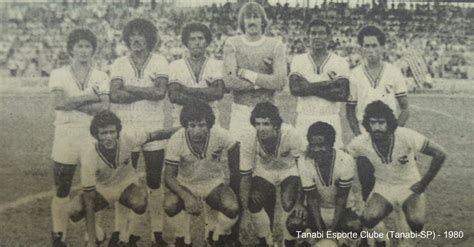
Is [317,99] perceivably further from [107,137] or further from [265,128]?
[107,137]

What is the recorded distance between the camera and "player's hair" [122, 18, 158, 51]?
11.2ft

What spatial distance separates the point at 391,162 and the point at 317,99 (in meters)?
0.55

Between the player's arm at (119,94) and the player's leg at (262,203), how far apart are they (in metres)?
0.84

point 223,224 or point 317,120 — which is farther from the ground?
point 317,120

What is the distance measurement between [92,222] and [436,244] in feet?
6.43

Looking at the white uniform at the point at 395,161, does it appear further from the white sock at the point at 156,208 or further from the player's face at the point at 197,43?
the white sock at the point at 156,208

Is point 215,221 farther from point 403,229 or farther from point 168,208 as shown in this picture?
point 403,229

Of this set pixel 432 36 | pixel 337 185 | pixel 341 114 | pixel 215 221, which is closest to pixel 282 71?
pixel 341 114

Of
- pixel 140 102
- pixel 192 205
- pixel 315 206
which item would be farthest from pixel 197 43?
pixel 315 206

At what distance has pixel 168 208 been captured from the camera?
11.2ft

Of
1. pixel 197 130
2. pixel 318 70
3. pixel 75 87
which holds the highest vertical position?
pixel 318 70

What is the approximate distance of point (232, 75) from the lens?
3418 mm

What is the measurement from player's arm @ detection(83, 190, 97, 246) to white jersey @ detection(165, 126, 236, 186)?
468 millimetres

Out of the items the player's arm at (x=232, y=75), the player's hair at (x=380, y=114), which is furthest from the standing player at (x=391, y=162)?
the player's arm at (x=232, y=75)
